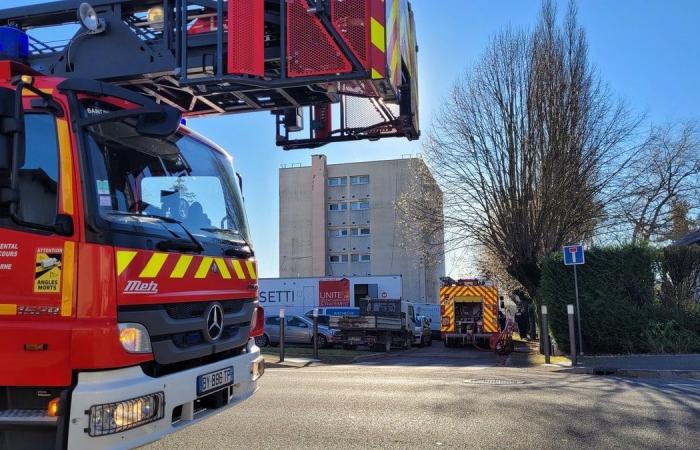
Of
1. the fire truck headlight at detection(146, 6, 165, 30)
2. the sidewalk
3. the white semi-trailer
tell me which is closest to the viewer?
the fire truck headlight at detection(146, 6, 165, 30)

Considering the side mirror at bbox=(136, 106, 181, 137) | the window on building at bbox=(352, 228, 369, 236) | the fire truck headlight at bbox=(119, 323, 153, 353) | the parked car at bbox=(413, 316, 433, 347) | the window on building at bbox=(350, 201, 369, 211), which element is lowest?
the parked car at bbox=(413, 316, 433, 347)

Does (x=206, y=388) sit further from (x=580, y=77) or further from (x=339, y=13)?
(x=580, y=77)

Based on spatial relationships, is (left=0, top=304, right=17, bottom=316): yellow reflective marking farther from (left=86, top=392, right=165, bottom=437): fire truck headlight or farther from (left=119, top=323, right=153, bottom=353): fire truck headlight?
(left=86, top=392, right=165, bottom=437): fire truck headlight

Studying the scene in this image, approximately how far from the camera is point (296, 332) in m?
24.5

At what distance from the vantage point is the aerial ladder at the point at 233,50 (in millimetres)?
4668

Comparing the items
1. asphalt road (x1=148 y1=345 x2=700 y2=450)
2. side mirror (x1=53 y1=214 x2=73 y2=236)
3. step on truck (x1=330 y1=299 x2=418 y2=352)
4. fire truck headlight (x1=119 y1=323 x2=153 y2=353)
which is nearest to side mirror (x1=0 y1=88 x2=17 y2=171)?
side mirror (x1=53 y1=214 x2=73 y2=236)

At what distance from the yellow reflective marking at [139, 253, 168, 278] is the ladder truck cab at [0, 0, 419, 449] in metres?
0.01

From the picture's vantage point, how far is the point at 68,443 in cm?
319

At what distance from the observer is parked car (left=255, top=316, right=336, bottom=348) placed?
23656 mm

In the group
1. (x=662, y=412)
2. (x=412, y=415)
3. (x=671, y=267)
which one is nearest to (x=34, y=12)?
(x=412, y=415)

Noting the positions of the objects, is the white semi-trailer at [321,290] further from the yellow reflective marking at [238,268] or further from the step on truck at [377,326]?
the yellow reflective marking at [238,268]

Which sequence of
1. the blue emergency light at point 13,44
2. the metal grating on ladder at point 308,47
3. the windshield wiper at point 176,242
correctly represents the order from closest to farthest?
the windshield wiper at point 176,242 → the blue emergency light at point 13,44 → the metal grating on ladder at point 308,47

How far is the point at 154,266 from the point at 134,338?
0.47 m

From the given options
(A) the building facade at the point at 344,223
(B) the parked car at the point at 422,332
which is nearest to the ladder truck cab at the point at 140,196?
(B) the parked car at the point at 422,332
